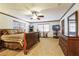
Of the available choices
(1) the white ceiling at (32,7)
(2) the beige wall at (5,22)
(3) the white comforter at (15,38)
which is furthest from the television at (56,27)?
(3) the white comforter at (15,38)

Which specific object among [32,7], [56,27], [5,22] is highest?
[32,7]

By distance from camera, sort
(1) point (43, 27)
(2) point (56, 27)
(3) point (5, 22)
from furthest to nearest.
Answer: (1) point (43, 27)
(2) point (56, 27)
(3) point (5, 22)

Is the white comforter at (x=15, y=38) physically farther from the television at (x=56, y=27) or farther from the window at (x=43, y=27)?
the window at (x=43, y=27)

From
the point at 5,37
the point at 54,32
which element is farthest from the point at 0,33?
the point at 54,32

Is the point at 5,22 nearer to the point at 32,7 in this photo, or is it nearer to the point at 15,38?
the point at 15,38

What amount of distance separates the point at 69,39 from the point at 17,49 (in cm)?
282

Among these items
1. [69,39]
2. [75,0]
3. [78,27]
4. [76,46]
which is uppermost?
[75,0]

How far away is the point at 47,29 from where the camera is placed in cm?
1232

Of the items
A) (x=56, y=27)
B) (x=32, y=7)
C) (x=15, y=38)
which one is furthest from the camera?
(x=56, y=27)

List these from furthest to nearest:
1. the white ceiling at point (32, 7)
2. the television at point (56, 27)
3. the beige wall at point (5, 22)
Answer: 1. the television at point (56, 27)
2. the beige wall at point (5, 22)
3. the white ceiling at point (32, 7)

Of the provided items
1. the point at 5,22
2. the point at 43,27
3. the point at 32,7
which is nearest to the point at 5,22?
the point at 5,22

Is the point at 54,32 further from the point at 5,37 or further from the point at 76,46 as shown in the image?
the point at 76,46

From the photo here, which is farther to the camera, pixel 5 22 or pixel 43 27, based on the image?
pixel 43 27

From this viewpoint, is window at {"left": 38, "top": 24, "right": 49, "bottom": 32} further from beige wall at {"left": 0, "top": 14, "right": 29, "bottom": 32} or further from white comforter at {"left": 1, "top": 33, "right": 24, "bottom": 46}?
white comforter at {"left": 1, "top": 33, "right": 24, "bottom": 46}
